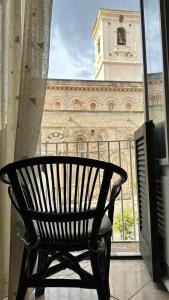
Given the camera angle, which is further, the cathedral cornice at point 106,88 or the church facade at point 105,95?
the cathedral cornice at point 106,88

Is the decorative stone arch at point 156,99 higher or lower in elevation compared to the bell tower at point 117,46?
lower

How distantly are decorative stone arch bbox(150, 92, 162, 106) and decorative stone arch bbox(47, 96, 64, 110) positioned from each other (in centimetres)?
87

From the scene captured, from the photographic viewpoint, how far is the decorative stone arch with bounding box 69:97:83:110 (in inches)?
93.7

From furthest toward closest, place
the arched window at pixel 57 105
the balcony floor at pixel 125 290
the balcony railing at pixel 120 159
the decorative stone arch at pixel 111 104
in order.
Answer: the decorative stone arch at pixel 111 104 < the balcony railing at pixel 120 159 < the arched window at pixel 57 105 < the balcony floor at pixel 125 290

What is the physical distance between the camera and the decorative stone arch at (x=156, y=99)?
154 cm

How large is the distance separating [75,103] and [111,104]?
1.16ft

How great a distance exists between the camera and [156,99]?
1622mm

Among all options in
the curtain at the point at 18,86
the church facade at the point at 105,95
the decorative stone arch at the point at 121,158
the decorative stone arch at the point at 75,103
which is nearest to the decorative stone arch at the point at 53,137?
the church facade at the point at 105,95

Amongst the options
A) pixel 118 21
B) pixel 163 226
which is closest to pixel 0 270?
pixel 163 226

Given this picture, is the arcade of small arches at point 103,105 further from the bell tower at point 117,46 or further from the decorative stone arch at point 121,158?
the decorative stone arch at point 121,158

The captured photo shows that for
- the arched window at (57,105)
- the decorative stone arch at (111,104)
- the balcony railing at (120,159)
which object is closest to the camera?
the arched window at (57,105)

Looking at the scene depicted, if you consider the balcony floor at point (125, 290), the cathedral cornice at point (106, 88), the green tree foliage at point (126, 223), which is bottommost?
the balcony floor at point (125, 290)

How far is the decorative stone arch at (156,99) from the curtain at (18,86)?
2.27 ft

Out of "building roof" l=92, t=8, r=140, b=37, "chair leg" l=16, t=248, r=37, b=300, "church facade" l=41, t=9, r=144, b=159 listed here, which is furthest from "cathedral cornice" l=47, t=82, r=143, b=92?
"chair leg" l=16, t=248, r=37, b=300
